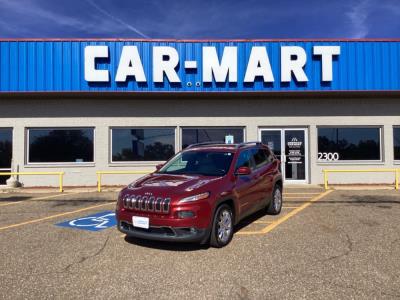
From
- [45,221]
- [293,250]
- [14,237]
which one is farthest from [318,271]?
[45,221]

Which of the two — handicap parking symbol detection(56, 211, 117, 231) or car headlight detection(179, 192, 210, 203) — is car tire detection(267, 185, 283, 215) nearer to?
car headlight detection(179, 192, 210, 203)

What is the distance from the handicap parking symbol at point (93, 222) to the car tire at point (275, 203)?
11.5 feet

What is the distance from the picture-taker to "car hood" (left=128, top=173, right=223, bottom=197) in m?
5.69

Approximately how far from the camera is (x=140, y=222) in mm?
5648

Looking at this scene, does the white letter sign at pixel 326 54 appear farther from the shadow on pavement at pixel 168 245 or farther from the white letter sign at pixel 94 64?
the shadow on pavement at pixel 168 245

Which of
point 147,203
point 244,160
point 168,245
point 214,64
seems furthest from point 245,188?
point 214,64

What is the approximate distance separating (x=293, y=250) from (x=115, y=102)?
1088 centimetres

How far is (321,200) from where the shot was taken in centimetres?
1077

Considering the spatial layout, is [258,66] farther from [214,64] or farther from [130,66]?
[130,66]

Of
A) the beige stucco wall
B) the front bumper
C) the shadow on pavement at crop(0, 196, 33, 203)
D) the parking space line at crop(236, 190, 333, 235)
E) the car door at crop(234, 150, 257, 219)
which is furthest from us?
the beige stucco wall

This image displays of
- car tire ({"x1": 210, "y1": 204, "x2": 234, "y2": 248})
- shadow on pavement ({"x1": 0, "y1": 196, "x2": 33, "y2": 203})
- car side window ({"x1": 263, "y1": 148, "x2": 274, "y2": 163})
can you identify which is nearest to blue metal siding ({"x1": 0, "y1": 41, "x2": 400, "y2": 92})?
shadow on pavement ({"x1": 0, "y1": 196, "x2": 33, "y2": 203})

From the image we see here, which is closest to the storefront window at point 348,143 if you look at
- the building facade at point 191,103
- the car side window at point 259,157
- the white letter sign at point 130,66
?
the building facade at point 191,103

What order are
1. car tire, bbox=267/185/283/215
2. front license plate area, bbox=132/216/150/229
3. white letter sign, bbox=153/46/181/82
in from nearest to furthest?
front license plate area, bbox=132/216/150/229 < car tire, bbox=267/185/283/215 < white letter sign, bbox=153/46/181/82

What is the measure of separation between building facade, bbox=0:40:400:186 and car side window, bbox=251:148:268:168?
6.22 metres
